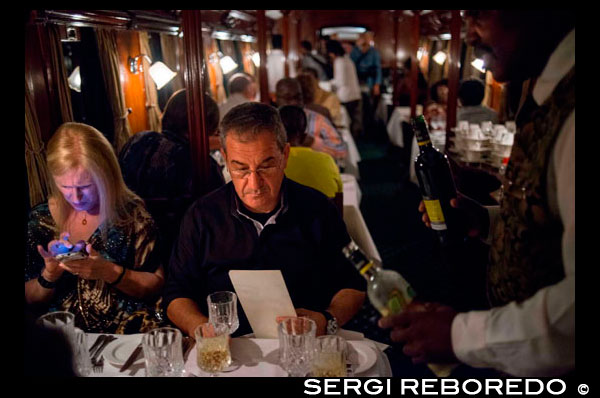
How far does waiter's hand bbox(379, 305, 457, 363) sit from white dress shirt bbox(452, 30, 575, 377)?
22 millimetres

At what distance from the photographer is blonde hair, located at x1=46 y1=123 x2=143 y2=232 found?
1.90 meters

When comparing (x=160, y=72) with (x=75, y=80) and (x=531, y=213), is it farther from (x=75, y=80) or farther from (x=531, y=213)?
(x=531, y=213)

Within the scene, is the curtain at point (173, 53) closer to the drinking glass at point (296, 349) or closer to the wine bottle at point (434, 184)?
the wine bottle at point (434, 184)

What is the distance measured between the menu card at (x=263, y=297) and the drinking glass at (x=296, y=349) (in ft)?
0.42

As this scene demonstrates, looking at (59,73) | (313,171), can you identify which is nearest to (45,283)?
(313,171)

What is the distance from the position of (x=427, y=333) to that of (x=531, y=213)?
36 cm

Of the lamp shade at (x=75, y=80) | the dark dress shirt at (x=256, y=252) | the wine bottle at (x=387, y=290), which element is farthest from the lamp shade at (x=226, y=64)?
the wine bottle at (x=387, y=290)

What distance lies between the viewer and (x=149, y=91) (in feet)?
21.1

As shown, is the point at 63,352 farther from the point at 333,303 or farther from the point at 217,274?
the point at 333,303

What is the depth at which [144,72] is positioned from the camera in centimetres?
627

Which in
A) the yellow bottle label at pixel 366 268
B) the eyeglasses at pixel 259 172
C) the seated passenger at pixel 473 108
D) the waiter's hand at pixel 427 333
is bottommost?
the waiter's hand at pixel 427 333

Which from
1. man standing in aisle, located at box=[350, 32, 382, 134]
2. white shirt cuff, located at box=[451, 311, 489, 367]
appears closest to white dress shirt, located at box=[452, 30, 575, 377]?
white shirt cuff, located at box=[451, 311, 489, 367]

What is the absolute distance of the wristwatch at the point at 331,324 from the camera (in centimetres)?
164

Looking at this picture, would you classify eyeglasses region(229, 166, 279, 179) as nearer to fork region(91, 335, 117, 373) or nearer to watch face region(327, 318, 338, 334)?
watch face region(327, 318, 338, 334)
